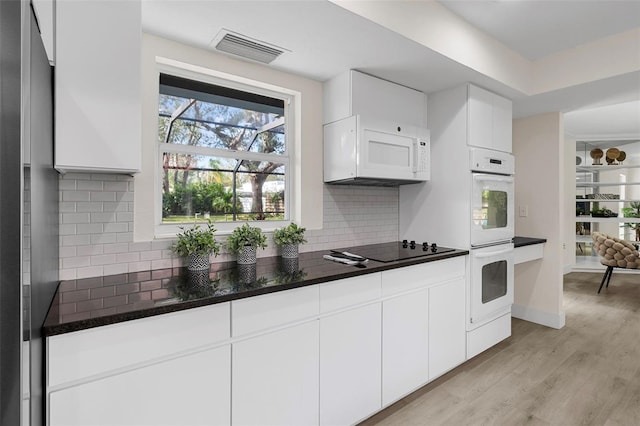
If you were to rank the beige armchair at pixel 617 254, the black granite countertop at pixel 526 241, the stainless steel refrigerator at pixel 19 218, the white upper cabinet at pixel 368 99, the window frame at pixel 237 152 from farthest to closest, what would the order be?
the beige armchair at pixel 617 254
the black granite countertop at pixel 526 241
the white upper cabinet at pixel 368 99
the window frame at pixel 237 152
the stainless steel refrigerator at pixel 19 218

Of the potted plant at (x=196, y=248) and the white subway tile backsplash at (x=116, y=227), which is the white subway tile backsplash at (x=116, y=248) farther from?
the potted plant at (x=196, y=248)

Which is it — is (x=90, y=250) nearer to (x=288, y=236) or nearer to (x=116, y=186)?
(x=116, y=186)

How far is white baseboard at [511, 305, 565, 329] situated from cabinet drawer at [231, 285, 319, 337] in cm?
305

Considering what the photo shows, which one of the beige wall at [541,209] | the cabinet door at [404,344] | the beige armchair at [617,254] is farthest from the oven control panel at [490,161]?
the beige armchair at [617,254]

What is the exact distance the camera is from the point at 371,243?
2963 millimetres

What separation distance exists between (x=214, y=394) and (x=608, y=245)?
5825mm

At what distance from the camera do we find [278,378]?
1.61 meters

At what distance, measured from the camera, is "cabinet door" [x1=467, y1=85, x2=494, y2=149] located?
270cm

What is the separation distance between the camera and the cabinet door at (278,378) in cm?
150

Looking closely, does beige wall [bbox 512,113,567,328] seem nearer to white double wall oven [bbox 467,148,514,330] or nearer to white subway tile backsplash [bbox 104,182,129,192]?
white double wall oven [bbox 467,148,514,330]

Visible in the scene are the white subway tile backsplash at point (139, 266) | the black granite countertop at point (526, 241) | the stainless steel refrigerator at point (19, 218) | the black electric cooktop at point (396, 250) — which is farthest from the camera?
the black granite countertop at point (526, 241)

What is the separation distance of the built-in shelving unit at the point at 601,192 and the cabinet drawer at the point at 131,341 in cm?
706

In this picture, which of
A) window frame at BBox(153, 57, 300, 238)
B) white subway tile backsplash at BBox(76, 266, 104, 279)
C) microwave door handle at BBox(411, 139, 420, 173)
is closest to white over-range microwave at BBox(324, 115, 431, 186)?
microwave door handle at BBox(411, 139, 420, 173)

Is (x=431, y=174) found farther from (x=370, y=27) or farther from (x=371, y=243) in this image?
(x=370, y=27)
